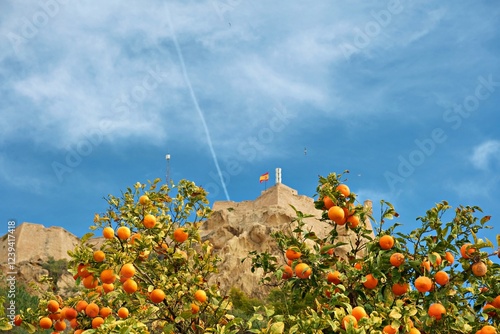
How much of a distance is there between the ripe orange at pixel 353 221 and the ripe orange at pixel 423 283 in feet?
2.63

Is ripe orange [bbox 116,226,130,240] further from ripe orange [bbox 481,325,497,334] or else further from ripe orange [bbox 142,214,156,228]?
ripe orange [bbox 481,325,497,334]

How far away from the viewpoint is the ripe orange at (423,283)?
4.35 meters

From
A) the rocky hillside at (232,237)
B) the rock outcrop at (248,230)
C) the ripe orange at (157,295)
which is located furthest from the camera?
the rocky hillside at (232,237)

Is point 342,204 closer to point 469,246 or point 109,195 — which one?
point 469,246

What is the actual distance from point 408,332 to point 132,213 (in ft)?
11.1

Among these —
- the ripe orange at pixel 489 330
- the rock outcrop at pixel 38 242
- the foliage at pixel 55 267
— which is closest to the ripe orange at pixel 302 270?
the ripe orange at pixel 489 330

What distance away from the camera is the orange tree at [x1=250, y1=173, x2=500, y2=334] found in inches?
170

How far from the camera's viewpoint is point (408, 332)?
14.1 feet

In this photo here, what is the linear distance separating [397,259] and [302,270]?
2.66 feet

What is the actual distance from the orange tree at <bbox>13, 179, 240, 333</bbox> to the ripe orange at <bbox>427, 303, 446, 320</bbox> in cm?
163

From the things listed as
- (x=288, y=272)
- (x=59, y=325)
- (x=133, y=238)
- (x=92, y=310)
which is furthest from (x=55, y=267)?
(x=288, y=272)

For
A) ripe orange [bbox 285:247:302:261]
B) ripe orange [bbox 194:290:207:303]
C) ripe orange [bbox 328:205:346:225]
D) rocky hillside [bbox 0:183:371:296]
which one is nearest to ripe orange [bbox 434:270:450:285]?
ripe orange [bbox 328:205:346:225]

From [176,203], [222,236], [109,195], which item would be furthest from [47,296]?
[222,236]

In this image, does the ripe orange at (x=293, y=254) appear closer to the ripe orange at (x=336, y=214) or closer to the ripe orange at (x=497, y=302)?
the ripe orange at (x=336, y=214)
